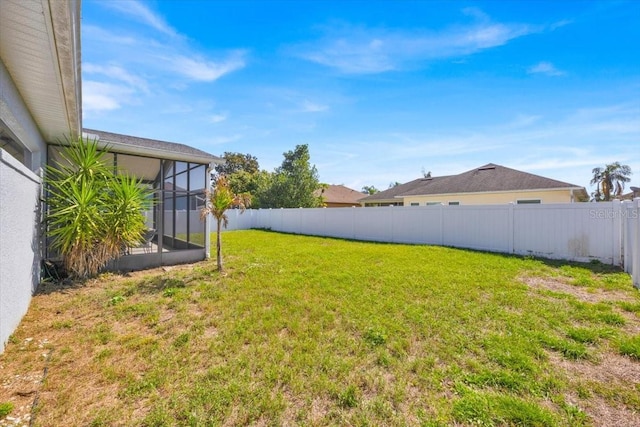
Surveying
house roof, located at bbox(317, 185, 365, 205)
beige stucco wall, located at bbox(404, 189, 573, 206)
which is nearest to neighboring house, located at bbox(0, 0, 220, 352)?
beige stucco wall, located at bbox(404, 189, 573, 206)

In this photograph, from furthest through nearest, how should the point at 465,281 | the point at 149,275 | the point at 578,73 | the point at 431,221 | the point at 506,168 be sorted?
the point at 506,168 → the point at 431,221 → the point at 578,73 → the point at 149,275 → the point at 465,281

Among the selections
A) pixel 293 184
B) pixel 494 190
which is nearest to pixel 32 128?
pixel 494 190

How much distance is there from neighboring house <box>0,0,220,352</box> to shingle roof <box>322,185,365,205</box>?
2396cm

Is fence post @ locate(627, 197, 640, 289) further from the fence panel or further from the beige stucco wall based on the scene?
the beige stucco wall

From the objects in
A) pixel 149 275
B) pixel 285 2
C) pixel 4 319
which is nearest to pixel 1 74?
pixel 4 319

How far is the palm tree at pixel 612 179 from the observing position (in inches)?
1141

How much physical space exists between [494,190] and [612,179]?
87.7 ft

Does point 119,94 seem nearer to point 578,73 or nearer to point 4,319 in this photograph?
point 4,319

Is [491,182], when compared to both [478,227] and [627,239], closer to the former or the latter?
[478,227]

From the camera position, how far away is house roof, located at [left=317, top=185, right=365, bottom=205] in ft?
102

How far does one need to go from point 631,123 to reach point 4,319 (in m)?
A: 19.5

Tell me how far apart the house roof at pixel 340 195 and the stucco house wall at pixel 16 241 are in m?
26.0

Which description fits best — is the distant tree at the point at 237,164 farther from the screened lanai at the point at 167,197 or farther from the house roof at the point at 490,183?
the screened lanai at the point at 167,197

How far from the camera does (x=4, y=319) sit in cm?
304
